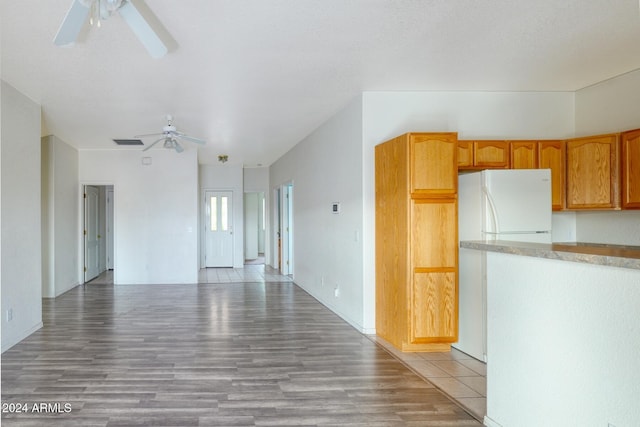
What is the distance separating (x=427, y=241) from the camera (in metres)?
3.82

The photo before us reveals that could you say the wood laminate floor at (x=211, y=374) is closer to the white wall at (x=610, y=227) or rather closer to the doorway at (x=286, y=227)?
the white wall at (x=610, y=227)

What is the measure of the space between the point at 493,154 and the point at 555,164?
0.71 m

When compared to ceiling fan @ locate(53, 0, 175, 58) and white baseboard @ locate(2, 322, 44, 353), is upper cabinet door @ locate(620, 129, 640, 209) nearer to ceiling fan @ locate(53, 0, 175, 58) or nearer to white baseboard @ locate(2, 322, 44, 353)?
ceiling fan @ locate(53, 0, 175, 58)

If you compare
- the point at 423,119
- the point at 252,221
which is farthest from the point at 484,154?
the point at 252,221

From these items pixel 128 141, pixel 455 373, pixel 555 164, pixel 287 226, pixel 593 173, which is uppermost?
pixel 128 141

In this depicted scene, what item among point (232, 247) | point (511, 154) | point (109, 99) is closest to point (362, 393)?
point (511, 154)

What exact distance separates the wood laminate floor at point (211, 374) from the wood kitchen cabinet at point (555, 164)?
8.13ft

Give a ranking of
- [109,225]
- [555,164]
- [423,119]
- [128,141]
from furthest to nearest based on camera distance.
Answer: [109,225], [128,141], [423,119], [555,164]

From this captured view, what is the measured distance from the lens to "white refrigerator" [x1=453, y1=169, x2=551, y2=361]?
3.59 meters

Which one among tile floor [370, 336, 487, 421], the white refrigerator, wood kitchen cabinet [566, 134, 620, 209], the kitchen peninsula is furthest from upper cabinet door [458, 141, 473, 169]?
tile floor [370, 336, 487, 421]

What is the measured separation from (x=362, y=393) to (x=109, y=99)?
4206 millimetres

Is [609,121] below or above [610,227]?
above

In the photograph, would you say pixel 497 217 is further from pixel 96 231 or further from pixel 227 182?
pixel 96 231

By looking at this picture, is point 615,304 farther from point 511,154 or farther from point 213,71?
point 213,71
